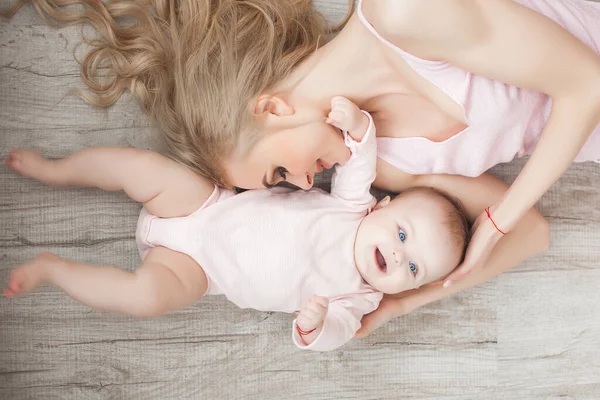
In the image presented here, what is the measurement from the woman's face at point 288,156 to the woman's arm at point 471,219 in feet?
0.61

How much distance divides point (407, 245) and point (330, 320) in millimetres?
220

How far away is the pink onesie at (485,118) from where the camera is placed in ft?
3.67

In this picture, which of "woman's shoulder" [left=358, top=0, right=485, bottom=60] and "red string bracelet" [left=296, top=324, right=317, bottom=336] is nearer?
"woman's shoulder" [left=358, top=0, right=485, bottom=60]

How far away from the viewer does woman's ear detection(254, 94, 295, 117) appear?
3.62ft

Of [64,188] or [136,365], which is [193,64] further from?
[136,365]

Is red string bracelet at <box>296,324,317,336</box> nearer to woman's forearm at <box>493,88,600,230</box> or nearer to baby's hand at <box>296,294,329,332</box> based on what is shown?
baby's hand at <box>296,294,329,332</box>

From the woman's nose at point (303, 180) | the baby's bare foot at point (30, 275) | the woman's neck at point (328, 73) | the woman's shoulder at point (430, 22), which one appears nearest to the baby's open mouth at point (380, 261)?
the woman's nose at point (303, 180)

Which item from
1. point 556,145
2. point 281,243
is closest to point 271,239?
point 281,243

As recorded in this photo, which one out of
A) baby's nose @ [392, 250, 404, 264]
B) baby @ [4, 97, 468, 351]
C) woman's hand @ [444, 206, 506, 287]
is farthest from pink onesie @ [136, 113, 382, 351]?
woman's hand @ [444, 206, 506, 287]

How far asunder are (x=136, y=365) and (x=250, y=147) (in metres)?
0.58

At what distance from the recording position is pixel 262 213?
1.27 m

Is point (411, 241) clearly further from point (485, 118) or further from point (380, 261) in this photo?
point (485, 118)

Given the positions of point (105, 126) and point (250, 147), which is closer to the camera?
point (250, 147)

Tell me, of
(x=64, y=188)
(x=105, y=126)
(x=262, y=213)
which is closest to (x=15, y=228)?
(x=64, y=188)
